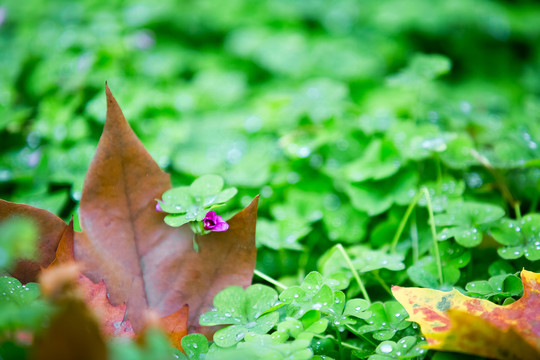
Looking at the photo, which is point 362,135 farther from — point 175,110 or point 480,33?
point 480,33

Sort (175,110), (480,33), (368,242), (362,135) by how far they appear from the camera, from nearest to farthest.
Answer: (368,242), (362,135), (175,110), (480,33)

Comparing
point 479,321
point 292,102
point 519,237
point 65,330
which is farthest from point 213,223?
point 292,102

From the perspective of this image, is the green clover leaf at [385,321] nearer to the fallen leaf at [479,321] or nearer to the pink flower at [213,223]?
the fallen leaf at [479,321]

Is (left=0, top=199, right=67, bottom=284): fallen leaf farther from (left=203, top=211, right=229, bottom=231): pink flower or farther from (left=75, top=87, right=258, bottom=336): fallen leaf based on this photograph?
(left=203, top=211, right=229, bottom=231): pink flower

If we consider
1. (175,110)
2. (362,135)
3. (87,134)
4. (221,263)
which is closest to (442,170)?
(362,135)

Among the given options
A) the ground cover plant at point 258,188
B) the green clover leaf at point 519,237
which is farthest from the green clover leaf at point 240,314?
the green clover leaf at point 519,237

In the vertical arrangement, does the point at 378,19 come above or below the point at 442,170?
above
